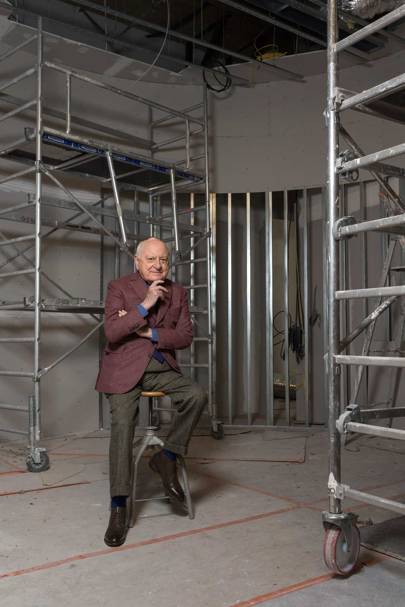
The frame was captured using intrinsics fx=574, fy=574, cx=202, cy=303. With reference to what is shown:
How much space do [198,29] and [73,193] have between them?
6.84ft

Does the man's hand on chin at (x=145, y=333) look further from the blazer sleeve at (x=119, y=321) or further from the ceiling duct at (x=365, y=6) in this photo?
the ceiling duct at (x=365, y=6)

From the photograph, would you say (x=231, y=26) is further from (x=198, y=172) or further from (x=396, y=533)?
(x=396, y=533)

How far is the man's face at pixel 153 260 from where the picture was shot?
3.08 m

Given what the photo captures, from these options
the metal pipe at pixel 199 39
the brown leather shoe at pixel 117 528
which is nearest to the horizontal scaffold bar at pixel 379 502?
the brown leather shoe at pixel 117 528

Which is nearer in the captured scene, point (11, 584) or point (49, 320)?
point (11, 584)

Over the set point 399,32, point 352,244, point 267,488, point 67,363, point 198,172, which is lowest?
point 267,488

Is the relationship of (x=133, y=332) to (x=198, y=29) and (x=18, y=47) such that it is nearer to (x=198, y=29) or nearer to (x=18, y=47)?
(x=18, y=47)

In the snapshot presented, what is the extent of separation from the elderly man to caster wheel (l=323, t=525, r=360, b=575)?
0.97 m

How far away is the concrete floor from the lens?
2016mm

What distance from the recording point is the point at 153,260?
3.09 m

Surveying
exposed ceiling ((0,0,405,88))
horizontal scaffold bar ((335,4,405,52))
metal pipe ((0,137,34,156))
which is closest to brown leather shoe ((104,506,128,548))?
horizontal scaffold bar ((335,4,405,52))

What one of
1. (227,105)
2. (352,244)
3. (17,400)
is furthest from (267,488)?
(227,105)

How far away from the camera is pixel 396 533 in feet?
8.52

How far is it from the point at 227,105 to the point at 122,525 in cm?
470
